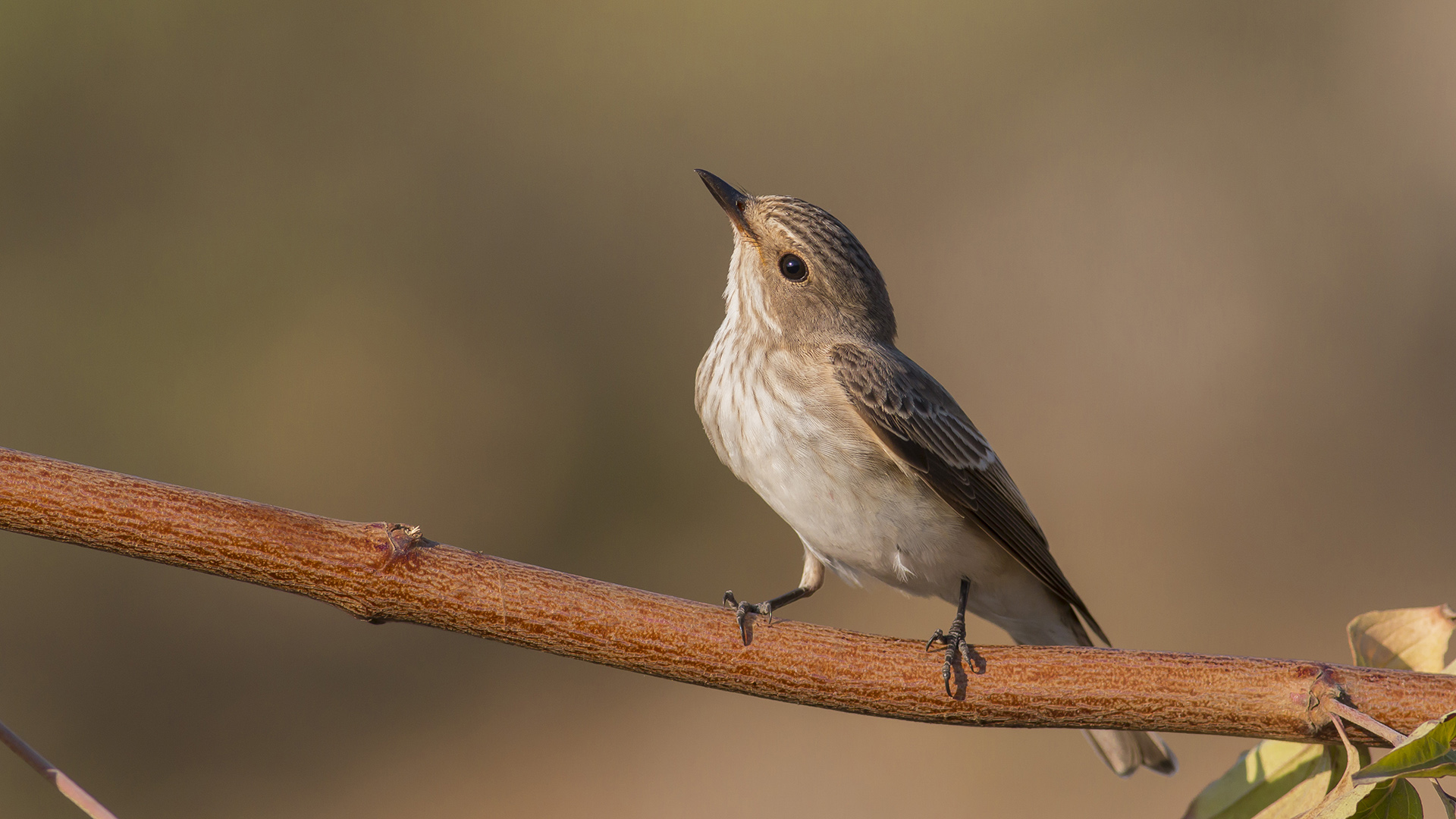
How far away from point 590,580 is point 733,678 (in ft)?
1.47

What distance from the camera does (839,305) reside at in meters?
4.56

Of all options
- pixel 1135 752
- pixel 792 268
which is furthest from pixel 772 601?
pixel 1135 752

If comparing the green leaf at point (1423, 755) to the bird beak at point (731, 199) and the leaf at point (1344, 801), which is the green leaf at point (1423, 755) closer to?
the leaf at point (1344, 801)

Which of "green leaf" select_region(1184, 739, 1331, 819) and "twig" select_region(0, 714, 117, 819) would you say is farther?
"green leaf" select_region(1184, 739, 1331, 819)

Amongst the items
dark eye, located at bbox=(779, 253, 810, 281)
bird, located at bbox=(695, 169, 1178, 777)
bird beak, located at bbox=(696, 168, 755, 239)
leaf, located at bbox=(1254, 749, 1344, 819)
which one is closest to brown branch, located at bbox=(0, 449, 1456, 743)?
leaf, located at bbox=(1254, 749, 1344, 819)

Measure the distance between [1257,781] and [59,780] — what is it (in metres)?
2.86

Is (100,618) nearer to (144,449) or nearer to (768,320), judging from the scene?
(144,449)

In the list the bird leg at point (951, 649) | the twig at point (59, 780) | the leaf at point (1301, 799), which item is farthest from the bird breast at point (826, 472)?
the twig at point (59, 780)

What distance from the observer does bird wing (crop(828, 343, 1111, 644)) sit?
13.5 feet

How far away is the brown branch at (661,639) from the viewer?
8.16ft

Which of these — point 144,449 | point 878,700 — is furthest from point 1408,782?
point 144,449

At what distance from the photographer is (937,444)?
432 cm

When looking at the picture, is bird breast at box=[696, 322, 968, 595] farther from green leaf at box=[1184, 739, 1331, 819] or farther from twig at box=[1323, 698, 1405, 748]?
twig at box=[1323, 698, 1405, 748]

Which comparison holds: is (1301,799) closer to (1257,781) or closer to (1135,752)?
(1257,781)
